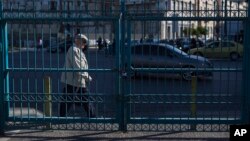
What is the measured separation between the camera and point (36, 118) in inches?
304

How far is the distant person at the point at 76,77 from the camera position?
781cm

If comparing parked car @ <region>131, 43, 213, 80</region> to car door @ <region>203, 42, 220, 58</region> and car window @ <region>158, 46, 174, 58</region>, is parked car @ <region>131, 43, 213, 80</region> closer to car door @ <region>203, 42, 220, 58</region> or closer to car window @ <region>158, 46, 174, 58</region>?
car window @ <region>158, 46, 174, 58</region>

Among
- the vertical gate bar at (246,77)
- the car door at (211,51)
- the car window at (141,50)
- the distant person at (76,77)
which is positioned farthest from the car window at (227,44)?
the distant person at (76,77)

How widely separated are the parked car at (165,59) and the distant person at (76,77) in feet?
2.90

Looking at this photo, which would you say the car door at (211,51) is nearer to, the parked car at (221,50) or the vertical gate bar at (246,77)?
the parked car at (221,50)

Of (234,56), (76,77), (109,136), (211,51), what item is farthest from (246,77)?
(76,77)

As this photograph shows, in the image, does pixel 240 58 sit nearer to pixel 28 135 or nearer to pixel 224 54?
pixel 224 54

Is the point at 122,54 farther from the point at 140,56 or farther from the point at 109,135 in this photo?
the point at 109,135

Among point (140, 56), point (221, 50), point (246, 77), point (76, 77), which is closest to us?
point (246, 77)

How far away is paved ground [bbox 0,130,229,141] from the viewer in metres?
7.38

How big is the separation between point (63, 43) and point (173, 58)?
1.99 metres

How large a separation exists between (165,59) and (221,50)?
960 millimetres

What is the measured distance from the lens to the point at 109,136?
295 inches

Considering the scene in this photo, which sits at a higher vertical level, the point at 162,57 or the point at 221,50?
the point at 221,50
